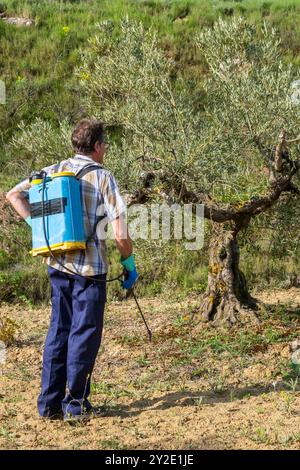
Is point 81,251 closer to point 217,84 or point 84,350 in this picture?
point 84,350

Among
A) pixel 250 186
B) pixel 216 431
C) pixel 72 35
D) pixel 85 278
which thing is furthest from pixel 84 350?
pixel 72 35

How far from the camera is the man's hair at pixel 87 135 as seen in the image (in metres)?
5.39

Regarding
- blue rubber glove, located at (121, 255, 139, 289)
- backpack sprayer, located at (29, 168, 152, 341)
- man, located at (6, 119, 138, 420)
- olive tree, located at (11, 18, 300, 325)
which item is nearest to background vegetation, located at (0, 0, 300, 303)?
olive tree, located at (11, 18, 300, 325)

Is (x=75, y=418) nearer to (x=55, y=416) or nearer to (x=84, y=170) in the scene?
(x=55, y=416)

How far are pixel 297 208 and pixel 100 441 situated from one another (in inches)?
148

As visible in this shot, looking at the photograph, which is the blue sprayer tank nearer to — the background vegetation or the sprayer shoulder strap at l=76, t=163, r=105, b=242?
the sprayer shoulder strap at l=76, t=163, r=105, b=242

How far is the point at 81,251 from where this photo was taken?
210 inches

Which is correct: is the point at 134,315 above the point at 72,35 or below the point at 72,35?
below

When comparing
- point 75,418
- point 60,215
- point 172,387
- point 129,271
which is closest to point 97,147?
point 60,215

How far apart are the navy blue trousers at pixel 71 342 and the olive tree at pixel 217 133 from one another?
73.1 inches

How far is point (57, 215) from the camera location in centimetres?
521

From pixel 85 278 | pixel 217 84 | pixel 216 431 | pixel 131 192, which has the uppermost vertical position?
pixel 217 84

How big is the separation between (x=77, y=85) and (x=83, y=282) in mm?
12773

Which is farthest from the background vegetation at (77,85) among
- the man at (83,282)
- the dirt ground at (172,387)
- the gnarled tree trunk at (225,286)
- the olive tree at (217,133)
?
the man at (83,282)
